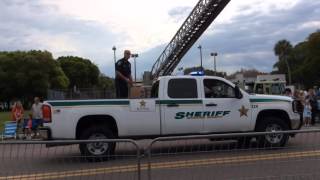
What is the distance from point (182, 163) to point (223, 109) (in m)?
6.56

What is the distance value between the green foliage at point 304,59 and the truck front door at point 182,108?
87.2 meters

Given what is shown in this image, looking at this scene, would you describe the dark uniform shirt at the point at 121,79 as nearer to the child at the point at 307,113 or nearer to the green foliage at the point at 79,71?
the child at the point at 307,113

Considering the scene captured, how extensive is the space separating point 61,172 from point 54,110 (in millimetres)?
5815

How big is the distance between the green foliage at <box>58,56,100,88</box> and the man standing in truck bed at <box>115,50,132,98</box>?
113 m

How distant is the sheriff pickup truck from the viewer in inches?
505

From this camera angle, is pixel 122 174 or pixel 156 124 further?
pixel 156 124

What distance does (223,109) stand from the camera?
13508mm

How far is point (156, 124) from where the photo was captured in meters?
13.1

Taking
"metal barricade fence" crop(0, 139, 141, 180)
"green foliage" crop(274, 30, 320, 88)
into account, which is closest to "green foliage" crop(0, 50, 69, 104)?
"green foliage" crop(274, 30, 320, 88)

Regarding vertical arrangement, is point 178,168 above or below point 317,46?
below

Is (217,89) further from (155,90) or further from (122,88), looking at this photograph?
(122,88)

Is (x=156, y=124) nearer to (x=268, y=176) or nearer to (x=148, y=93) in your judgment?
(x=148, y=93)

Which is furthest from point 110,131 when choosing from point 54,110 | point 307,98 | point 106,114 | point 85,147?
point 307,98

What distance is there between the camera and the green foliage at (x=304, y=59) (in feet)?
329
